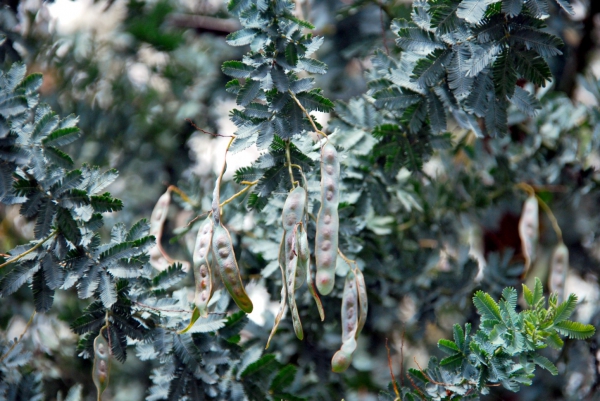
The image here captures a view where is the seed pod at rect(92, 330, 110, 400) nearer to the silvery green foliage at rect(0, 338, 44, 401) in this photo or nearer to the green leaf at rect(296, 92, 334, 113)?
the silvery green foliage at rect(0, 338, 44, 401)

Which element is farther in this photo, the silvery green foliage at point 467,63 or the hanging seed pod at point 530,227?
the hanging seed pod at point 530,227

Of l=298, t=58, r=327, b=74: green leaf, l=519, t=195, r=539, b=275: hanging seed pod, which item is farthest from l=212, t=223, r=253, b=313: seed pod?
l=519, t=195, r=539, b=275: hanging seed pod

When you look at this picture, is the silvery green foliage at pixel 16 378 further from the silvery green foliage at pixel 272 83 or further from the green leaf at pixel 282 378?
the silvery green foliage at pixel 272 83

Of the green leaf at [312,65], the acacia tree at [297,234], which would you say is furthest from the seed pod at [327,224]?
the green leaf at [312,65]

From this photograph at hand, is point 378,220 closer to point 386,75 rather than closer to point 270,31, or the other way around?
point 386,75

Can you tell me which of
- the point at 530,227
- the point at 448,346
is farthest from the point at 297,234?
the point at 530,227

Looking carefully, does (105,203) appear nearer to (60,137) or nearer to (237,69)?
(60,137)
